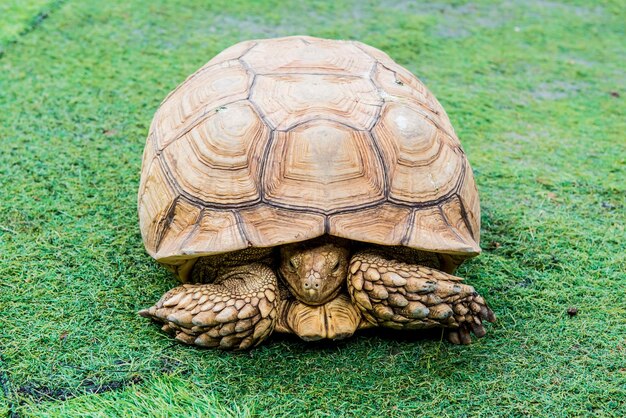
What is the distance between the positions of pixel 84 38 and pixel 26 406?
3.48 metres

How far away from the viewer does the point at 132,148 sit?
11.9 feet

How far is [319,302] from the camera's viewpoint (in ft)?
7.76

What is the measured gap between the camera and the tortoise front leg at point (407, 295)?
7.39 feet

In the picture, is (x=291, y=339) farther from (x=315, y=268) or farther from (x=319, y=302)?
(x=315, y=268)

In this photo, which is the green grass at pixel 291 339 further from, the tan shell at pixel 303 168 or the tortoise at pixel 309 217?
the tan shell at pixel 303 168

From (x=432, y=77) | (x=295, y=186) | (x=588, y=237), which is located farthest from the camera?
(x=432, y=77)

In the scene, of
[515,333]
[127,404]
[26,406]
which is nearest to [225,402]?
[127,404]

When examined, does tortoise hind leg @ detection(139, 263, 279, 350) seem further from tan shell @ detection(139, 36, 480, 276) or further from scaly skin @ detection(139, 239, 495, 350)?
tan shell @ detection(139, 36, 480, 276)

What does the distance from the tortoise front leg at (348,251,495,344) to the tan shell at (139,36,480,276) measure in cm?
11

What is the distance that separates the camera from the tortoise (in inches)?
88.7

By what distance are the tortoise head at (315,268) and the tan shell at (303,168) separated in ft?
0.45

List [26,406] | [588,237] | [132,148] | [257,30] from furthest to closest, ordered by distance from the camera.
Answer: [257,30], [132,148], [588,237], [26,406]

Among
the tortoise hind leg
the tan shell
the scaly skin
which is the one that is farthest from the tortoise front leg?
the tortoise hind leg

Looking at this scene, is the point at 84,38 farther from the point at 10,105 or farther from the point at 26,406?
the point at 26,406
